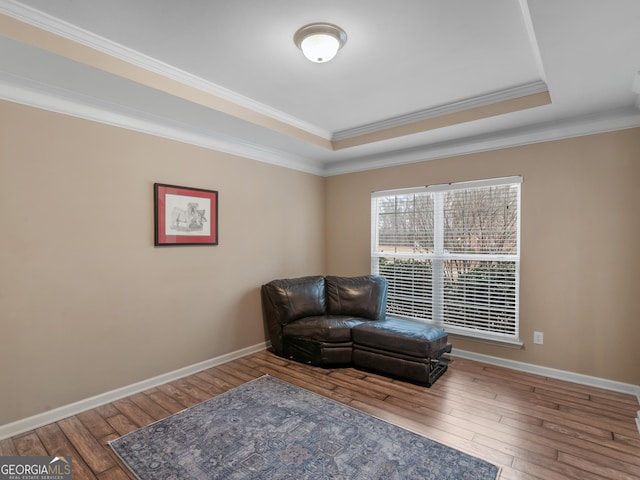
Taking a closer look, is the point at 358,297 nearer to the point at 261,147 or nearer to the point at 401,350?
the point at 401,350

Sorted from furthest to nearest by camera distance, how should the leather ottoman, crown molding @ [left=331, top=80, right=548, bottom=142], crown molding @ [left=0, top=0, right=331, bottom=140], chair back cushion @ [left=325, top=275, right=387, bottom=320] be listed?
chair back cushion @ [left=325, top=275, right=387, bottom=320] < the leather ottoman < crown molding @ [left=331, top=80, right=548, bottom=142] < crown molding @ [left=0, top=0, right=331, bottom=140]

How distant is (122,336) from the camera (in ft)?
9.48

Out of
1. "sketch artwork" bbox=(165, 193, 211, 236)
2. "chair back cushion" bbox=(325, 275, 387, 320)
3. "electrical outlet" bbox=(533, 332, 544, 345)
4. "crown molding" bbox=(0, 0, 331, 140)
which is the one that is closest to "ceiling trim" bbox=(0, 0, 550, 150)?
"crown molding" bbox=(0, 0, 331, 140)

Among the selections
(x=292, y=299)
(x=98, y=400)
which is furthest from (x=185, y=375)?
(x=292, y=299)

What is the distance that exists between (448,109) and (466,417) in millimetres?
2825

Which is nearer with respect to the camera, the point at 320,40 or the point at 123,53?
the point at 320,40

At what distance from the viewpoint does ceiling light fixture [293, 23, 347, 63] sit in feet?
6.77

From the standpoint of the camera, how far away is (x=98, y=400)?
8.91 ft

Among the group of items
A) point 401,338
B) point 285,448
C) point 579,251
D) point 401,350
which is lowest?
point 285,448

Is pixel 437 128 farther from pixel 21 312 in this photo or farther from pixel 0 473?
pixel 0 473

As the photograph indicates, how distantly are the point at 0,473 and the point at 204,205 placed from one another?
2463mm

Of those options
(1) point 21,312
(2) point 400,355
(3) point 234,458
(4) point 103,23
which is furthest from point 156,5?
(2) point 400,355

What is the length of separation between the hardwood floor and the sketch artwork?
1509mm

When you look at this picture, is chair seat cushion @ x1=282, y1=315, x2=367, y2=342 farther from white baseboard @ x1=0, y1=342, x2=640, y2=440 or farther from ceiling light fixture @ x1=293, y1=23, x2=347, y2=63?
ceiling light fixture @ x1=293, y1=23, x2=347, y2=63
